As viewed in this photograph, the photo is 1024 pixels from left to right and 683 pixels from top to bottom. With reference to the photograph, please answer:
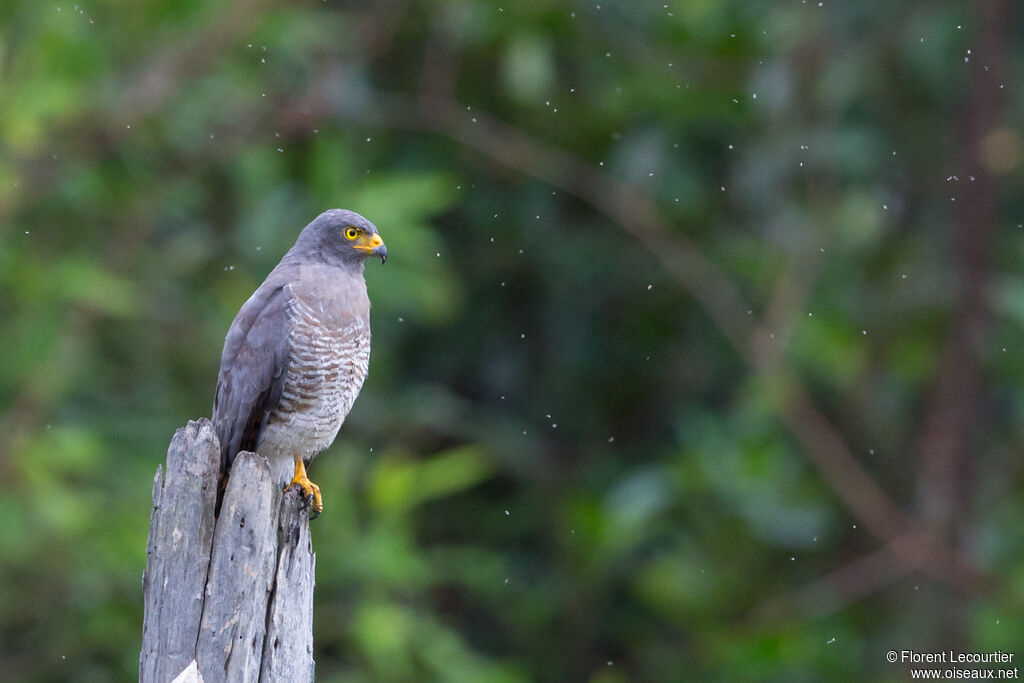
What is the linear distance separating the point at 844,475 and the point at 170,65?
13.7ft

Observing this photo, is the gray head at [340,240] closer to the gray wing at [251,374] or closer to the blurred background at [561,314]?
the gray wing at [251,374]

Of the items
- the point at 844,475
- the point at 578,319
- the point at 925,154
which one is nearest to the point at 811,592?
the point at 844,475

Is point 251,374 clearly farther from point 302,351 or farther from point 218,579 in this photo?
point 218,579

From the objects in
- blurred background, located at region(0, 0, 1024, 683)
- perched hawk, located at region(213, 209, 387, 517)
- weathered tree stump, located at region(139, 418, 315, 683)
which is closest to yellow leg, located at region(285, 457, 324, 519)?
perched hawk, located at region(213, 209, 387, 517)

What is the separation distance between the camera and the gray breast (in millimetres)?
3639

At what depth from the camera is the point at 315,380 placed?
3660mm

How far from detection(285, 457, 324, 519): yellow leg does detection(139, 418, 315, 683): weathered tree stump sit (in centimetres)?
61

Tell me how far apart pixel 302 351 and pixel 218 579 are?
1.02m

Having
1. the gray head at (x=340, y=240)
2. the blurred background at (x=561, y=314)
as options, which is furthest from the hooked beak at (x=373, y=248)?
the blurred background at (x=561, y=314)

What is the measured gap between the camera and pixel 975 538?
731 cm

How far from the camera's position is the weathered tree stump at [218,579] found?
2.71 metres

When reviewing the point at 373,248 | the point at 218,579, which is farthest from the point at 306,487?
the point at 218,579

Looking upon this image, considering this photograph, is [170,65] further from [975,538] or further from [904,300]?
[975,538]

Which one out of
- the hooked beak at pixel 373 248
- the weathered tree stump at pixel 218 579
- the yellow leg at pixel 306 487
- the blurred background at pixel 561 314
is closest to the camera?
the weathered tree stump at pixel 218 579
